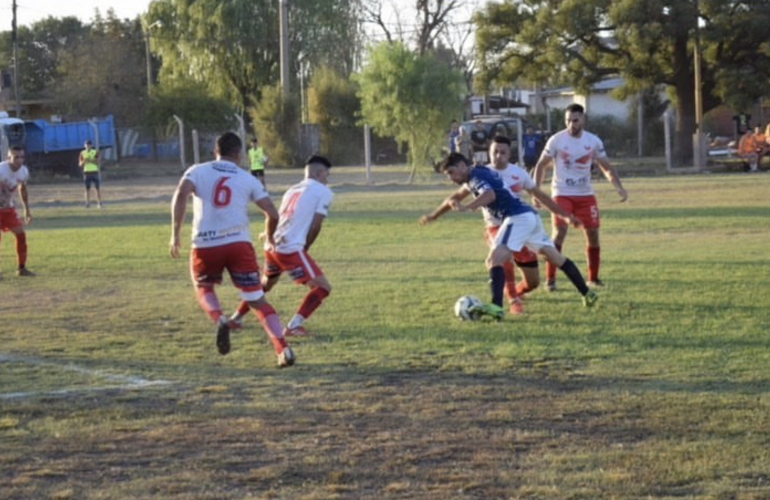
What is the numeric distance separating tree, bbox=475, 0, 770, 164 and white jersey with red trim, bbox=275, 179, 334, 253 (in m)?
37.4

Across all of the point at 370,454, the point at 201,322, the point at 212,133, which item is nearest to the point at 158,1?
the point at 212,133

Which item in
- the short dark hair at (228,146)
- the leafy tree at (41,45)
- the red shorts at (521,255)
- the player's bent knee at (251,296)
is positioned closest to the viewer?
the player's bent knee at (251,296)

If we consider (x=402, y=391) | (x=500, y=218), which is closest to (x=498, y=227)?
(x=500, y=218)

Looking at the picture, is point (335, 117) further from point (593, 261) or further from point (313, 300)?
point (313, 300)

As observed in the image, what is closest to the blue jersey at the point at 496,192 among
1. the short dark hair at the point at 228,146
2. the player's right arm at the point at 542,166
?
the player's right arm at the point at 542,166

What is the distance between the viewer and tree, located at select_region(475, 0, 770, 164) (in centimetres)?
4694

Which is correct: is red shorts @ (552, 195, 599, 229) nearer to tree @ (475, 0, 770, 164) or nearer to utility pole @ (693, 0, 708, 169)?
utility pole @ (693, 0, 708, 169)

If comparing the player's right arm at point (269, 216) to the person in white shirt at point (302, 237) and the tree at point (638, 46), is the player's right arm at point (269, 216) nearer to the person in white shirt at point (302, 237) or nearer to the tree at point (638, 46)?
the person in white shirt at point (302, 237)

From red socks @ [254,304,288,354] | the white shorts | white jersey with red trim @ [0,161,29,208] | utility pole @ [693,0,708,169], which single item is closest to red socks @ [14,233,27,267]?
white jersey with red trim @ [0,161,29,208]

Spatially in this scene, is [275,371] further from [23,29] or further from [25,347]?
[23,29]

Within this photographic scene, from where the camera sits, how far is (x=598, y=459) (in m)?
7.09

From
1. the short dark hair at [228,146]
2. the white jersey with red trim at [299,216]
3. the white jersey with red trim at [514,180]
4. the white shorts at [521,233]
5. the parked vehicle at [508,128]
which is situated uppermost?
the parked vehicle at [508,128]

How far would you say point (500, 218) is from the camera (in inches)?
496

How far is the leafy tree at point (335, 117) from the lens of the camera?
64.1 m
